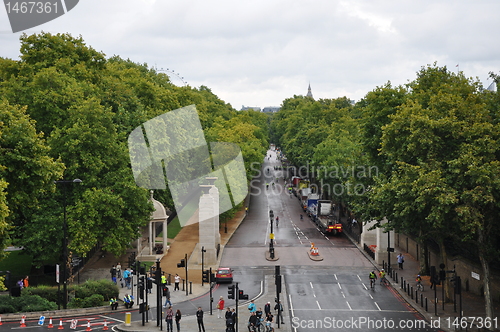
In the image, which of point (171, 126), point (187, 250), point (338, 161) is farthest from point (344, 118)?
point (187, 250)

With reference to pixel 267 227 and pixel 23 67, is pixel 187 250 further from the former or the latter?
pixel 23 67

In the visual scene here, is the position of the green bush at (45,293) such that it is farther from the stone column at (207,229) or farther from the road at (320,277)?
the stone column at (207,229)

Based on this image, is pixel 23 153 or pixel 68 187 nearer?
pixel 23 153

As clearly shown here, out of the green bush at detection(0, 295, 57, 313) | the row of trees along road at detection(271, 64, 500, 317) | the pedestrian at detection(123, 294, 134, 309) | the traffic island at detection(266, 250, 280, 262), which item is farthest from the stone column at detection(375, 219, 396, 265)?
the green bush at detection(0, 295, 57, 313)

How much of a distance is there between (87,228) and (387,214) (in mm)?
Result: 19524

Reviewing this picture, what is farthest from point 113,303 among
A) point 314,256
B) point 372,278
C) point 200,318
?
point 314,256

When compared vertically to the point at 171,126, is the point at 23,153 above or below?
below

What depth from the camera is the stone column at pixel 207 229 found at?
A: 1860 inches

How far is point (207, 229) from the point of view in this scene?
47656 mm

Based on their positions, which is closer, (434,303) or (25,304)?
(25,304)

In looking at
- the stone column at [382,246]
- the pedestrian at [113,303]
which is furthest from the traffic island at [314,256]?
the pedestrian at [113,303]

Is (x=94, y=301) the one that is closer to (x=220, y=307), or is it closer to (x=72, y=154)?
(x=220, y=307)

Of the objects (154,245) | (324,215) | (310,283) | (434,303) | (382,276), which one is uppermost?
(324,215)

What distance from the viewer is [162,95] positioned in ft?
223
